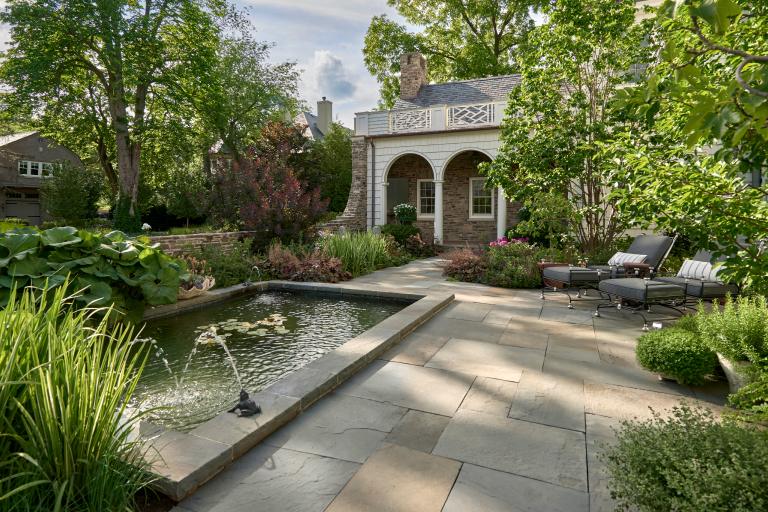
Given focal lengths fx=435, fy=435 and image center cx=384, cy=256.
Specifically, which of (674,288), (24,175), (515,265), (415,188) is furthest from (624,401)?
(24,175)

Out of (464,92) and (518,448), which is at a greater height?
(464,92)

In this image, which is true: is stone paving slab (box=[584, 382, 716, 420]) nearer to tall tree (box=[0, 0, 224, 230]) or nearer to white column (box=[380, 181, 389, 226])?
white column (box=[380, 181, 389, 226])

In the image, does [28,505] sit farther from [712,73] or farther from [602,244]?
[602,244]

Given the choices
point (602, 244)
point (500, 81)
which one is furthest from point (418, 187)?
point (602, 244)

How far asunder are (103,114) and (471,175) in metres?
16.0

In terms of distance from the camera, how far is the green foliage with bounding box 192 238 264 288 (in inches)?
284

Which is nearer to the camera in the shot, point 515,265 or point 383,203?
point 515,265

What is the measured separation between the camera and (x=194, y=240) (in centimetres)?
768

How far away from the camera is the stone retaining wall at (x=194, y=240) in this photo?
7020mm

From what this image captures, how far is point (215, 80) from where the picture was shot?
57.3 ft

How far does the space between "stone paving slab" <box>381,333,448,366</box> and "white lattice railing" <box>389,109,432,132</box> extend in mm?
10439

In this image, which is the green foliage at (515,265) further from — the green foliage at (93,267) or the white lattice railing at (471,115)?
the white lattice railing at (471,115)

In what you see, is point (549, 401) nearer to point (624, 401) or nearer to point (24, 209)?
point (624, 401)

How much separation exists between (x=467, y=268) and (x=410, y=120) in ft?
23.6
